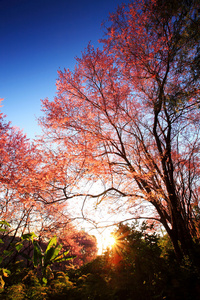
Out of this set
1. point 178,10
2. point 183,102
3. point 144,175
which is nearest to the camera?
point 178,10

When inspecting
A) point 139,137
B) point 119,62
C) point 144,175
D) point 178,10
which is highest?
point 119,62

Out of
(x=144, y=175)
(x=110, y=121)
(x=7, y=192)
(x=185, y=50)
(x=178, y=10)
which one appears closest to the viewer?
(x=178, y=10)

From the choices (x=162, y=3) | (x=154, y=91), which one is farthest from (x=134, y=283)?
(x=162, y=3)

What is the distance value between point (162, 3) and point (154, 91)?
2.40 meters

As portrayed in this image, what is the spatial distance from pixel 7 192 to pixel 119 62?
339 inches

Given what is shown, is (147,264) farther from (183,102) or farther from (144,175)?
(183,102)

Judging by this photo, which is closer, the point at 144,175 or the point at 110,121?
the point at 144,175

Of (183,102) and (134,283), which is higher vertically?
(183,102)

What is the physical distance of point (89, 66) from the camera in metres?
5.70

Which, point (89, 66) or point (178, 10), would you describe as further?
point (89, 66)

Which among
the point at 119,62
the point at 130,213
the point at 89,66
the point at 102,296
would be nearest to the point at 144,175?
the point at 130,213

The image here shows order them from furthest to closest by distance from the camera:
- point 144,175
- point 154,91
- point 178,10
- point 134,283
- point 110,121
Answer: point 110,121, point 154,91, point 144,175, point 178,10, point 134,283

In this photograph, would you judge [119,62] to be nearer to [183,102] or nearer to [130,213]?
[183,102]

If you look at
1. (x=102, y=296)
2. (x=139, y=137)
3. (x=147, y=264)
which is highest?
(x=139, y=137)
